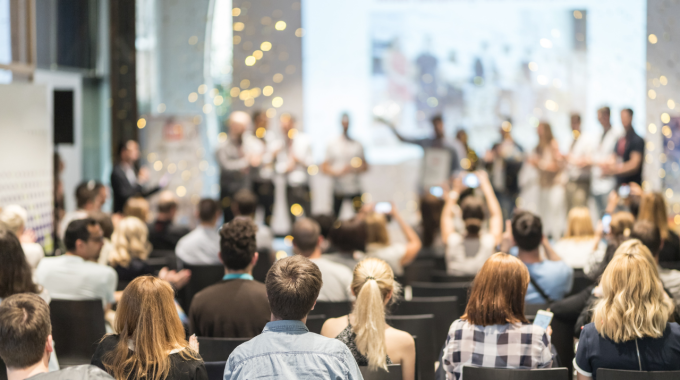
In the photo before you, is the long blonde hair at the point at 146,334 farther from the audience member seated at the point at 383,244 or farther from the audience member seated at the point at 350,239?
the audience member seated at the point at 383,244

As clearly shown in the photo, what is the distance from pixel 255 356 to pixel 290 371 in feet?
0.36

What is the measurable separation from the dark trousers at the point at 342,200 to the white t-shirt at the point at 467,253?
3.30 meters

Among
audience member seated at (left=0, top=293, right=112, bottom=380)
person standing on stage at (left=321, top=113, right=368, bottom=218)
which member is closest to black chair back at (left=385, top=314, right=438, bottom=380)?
audience member seated at (left=0, top=293, right=112, bottom=380)

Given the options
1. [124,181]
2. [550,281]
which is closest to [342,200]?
[124,181]

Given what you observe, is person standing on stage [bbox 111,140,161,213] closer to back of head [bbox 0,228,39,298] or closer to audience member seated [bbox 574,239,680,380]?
back of head [bbox 0,228,39,298]

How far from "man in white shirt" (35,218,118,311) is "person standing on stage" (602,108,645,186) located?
584 cm

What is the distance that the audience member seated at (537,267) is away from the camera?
3303 mm

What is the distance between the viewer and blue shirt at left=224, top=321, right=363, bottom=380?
1.79m

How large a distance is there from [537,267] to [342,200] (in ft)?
15.0

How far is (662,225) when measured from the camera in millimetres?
4387

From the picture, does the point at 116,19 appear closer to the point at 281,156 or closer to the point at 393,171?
the point at 281,156

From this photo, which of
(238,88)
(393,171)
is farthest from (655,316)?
(238,88)

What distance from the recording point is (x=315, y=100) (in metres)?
9.01

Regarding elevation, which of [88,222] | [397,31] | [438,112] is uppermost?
[397,31]
